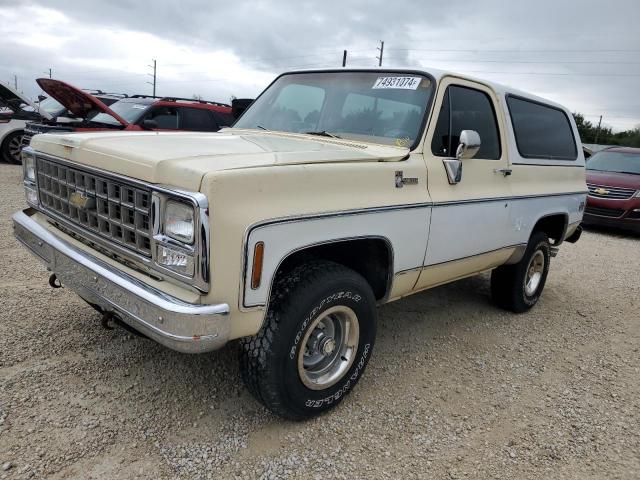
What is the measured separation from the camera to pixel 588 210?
32.5ft

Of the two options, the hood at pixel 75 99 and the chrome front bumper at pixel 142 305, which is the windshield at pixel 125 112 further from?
the chrome front bumper at pixel 142 305

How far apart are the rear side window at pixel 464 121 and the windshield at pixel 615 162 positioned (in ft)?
27.1

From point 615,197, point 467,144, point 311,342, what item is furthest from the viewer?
point 615,197

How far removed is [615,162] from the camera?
10953 millimetres

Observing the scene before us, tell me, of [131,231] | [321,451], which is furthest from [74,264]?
[321,451]

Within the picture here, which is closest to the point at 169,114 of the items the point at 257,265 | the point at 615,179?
the point at 257,265

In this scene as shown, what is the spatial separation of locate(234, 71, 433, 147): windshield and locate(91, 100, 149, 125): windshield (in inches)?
228

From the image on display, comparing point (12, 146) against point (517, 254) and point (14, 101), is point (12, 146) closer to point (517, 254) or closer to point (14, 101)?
point (14, 101)

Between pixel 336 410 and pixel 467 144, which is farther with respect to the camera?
pixel 467 144

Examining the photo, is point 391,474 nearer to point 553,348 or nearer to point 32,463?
point 32,463

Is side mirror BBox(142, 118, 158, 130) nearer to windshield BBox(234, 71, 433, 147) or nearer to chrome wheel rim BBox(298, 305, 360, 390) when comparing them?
windshield BBox(234, 71, 433, 147)

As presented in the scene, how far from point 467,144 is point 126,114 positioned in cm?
771

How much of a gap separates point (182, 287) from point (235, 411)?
0.99 m

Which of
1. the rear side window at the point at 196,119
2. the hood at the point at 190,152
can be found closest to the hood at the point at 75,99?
the rear side window at the point at 196,119
